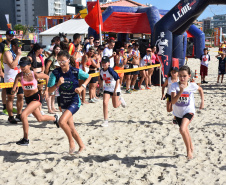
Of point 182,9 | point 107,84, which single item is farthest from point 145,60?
point 107,84

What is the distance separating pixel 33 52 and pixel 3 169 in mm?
3050

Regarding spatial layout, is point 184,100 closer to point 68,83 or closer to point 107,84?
point 68,83

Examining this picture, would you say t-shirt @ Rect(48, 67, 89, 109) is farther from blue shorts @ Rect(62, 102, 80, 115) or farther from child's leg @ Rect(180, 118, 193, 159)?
child's leg @ Rect(180, 118, 193, 159)

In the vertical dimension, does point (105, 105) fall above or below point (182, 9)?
below

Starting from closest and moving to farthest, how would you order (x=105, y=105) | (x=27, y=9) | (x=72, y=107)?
(x=72, y=107), (x=105, y=105), (x=27, y=9)

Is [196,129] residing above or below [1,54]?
below

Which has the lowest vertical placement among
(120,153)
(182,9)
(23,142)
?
(120,153)

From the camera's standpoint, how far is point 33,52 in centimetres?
625

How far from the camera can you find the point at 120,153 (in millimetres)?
4465

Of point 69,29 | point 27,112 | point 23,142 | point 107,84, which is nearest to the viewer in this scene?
point 27,112

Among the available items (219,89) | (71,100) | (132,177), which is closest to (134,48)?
(219,89)

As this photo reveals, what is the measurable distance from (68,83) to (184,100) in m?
1.75

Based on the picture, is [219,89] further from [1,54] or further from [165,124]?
[1,54]

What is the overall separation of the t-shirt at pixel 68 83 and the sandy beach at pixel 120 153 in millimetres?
885
